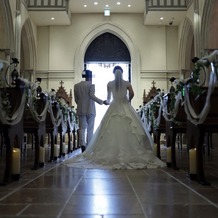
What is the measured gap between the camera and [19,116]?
12.2 ft

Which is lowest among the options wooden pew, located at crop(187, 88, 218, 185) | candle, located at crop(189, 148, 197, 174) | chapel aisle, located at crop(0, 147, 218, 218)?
chapel aisle, located at crop(0, 147, 218, 218)

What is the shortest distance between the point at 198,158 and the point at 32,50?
48.3 ft

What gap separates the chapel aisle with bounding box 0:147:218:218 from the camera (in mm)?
2096

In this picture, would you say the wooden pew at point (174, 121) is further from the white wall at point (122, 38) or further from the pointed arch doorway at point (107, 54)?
the pointed arch doorway at point (107, 54)

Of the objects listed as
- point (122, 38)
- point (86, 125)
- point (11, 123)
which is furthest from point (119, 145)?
point (122, 38)

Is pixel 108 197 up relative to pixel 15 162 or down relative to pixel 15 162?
down

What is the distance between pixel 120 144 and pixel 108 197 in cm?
273

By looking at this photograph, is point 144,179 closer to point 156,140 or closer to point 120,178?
point 120,178

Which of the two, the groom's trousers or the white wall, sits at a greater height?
the white wall

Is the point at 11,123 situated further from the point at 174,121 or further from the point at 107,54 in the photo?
the point at 107,54

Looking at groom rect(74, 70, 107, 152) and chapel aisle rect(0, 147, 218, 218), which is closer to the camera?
chapel aisle rect(0, 147, 218, 218)

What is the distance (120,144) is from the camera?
5305mm

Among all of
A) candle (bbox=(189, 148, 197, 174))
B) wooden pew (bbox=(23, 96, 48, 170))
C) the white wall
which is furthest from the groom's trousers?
the white wall

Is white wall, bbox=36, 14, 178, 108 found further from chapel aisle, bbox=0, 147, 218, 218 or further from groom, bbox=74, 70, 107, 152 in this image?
chapel aisle, bbox=0, 147, 218, 218
